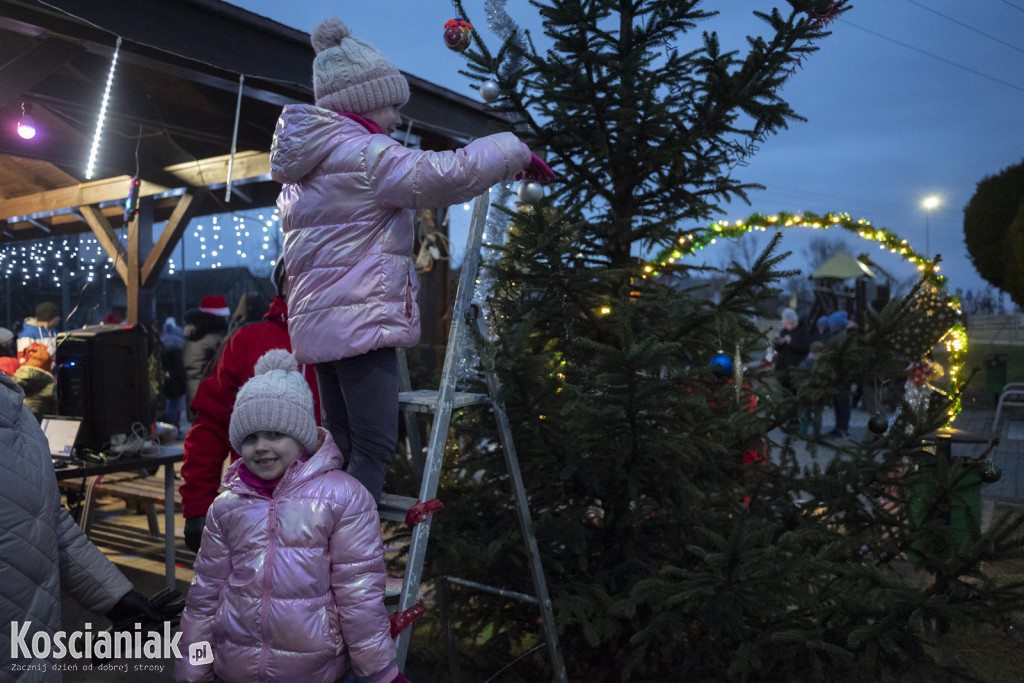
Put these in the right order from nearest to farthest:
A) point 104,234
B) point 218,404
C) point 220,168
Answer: point 218,404 → point 104,234 → point 220,168

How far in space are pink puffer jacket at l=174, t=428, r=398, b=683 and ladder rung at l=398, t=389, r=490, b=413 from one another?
19.1 inches

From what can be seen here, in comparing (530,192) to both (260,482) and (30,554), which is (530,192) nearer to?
(260,482)

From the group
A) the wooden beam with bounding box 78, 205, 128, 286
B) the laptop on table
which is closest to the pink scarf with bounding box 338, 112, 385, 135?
the laptop on table

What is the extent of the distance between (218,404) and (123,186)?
Result: 5.46 meters

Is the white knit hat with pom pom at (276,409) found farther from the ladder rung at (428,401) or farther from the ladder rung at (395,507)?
the ladder rung at (428,401)

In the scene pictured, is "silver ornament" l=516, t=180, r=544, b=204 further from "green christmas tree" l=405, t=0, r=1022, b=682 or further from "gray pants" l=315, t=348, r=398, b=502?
"gray pants" l=315, t=348, r=398, b=502

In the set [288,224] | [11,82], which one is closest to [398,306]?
[288,224]

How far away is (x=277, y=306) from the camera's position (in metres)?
2.49

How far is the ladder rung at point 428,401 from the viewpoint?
2312 millimetres

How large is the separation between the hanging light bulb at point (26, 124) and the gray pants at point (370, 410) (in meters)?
4.72

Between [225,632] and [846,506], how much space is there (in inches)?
96.3

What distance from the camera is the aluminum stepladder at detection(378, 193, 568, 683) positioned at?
214 centimetres

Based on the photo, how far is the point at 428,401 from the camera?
7.66 feet

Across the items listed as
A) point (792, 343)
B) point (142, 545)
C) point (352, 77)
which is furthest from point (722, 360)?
point (792, 343)
